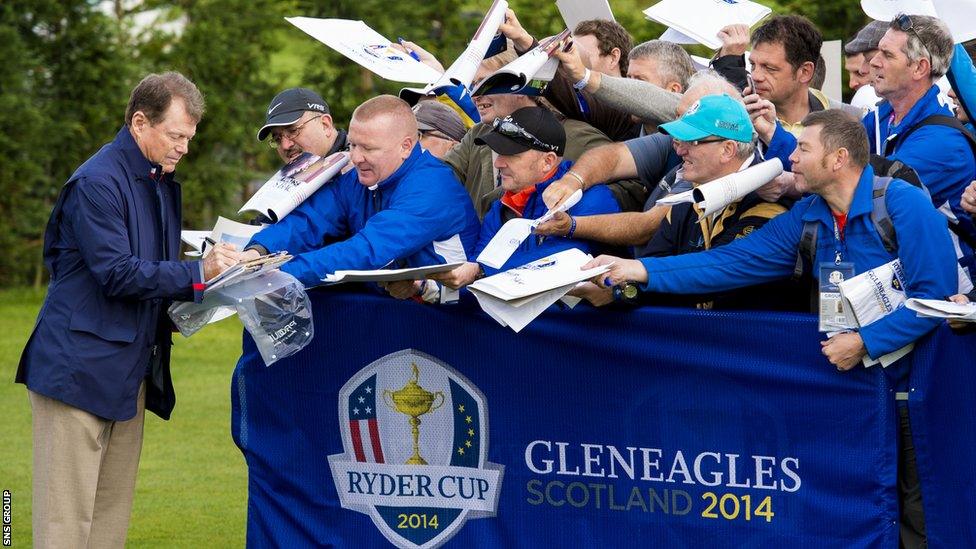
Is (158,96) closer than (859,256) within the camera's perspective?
No

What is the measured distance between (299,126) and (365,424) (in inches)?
55.4

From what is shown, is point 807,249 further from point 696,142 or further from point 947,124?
point 947,124

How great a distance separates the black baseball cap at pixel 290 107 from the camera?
6379mm

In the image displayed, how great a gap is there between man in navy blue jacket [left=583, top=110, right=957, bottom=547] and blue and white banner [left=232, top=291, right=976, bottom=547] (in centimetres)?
9

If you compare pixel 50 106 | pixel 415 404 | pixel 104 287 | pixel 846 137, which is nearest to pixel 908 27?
pixel 846 137

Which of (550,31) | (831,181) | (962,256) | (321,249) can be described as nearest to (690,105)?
(831,181)

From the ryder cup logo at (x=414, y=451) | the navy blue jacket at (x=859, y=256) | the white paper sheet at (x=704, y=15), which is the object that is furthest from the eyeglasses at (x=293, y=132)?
the navy blue jacket at (x=859, y=256)

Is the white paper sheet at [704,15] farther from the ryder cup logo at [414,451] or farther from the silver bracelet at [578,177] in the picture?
the ryder cup logo at [414,451]

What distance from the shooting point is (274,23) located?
16594 mm

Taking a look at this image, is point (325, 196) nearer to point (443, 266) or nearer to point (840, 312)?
point (443, 266)

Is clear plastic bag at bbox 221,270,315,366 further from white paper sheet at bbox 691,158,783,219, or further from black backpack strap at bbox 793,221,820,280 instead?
black backpack strap at bbox 793,221,820,280

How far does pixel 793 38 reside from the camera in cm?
620

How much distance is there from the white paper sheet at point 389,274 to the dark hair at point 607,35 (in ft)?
6.37

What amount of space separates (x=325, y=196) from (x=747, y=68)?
212 centimetres
